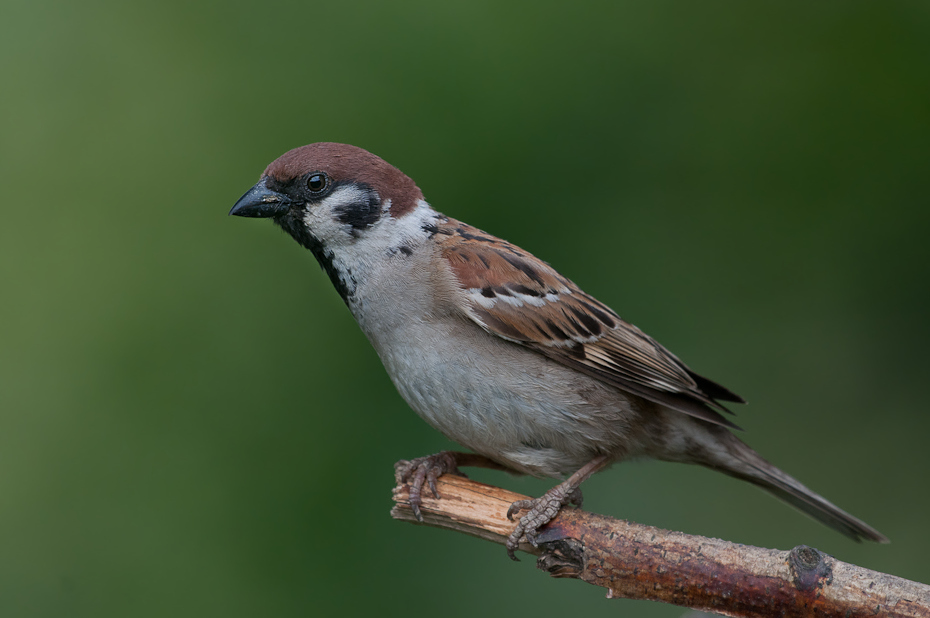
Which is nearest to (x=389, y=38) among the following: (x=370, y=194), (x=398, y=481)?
(x=370, y=194)

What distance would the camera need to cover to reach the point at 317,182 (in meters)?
3.24

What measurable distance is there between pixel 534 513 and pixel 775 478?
1190 mm

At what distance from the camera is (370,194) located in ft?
10.8

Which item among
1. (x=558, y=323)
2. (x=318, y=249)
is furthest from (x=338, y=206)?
(x=558, y=323)

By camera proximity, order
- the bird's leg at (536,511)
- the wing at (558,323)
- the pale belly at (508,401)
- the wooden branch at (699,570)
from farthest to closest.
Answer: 1. the wing at (558,323)
2. the pale belly at (508,401)
3. the bird's leg at (536,511)
4. the wooden branch at (699,570)

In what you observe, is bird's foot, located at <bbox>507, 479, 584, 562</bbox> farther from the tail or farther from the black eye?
the black eye

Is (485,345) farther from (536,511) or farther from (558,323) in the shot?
(536,511)

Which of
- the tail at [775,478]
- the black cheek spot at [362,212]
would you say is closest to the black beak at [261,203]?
the black cheek spot at [362,212]

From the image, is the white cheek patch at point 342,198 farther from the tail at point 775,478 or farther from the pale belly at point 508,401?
the tail at point 775,478

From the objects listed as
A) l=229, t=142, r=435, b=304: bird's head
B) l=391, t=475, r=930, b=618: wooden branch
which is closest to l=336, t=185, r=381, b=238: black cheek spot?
l=229, t=142, r=435, b=304: bird's head

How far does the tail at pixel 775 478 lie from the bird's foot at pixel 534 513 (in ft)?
2.78

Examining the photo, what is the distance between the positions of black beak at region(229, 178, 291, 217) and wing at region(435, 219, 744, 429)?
65 centimetres

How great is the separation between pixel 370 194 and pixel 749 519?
277 centimetres

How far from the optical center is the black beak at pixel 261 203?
3.22 meters
